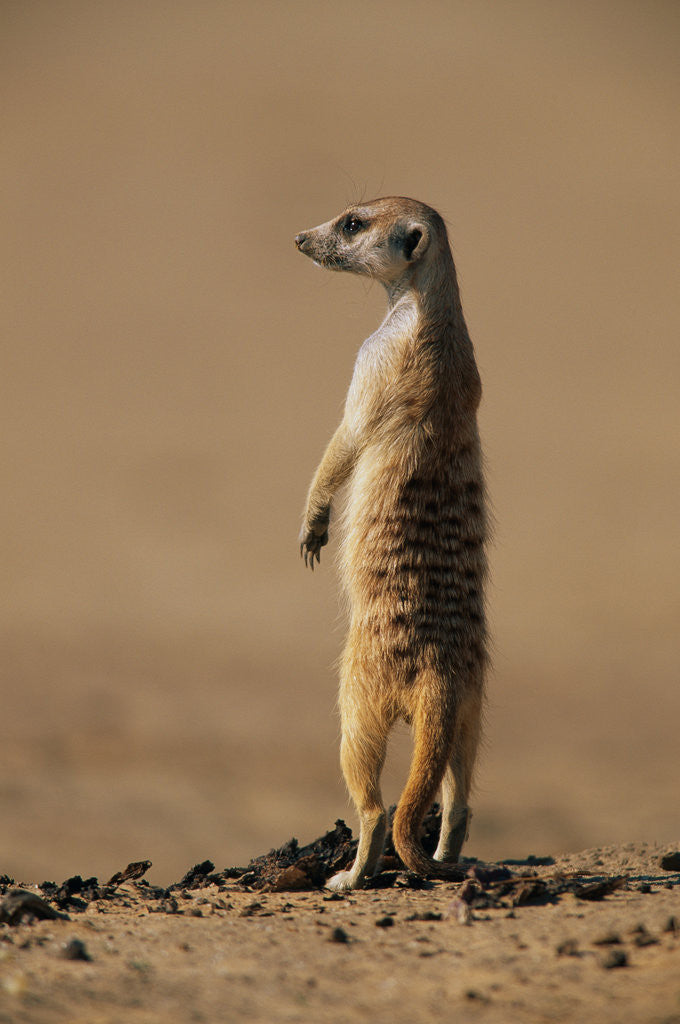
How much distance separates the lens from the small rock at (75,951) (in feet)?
9.89

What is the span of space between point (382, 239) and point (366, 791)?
8.43 ft

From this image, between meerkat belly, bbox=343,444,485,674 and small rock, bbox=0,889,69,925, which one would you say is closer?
small rock, bbox=0,889,69,925

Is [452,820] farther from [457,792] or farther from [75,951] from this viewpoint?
[75,951]

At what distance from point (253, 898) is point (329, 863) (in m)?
0.51

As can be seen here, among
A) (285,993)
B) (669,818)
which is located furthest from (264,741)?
(285,993)

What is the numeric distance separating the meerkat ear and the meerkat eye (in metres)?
0.31

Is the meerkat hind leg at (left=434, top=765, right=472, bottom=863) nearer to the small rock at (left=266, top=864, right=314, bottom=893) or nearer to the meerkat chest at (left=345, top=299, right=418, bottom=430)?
the small rock at (left=266, top=864, right=314, bottom=893)

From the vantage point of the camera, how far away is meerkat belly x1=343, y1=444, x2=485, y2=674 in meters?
4.09

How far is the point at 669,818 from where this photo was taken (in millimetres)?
8656

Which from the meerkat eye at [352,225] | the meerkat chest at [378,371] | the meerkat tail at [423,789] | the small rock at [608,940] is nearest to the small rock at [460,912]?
the meerkat tail at [423,789]

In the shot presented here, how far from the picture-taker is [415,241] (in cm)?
495

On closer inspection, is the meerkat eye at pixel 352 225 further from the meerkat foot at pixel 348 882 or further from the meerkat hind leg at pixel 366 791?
the meerkat foot at pixel 348 882

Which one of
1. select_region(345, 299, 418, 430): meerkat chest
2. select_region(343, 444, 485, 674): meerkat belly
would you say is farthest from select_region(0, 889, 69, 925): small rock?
select_region(345, 299, 418, 430): meerkat chest

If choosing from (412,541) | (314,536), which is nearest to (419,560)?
(412,541)
